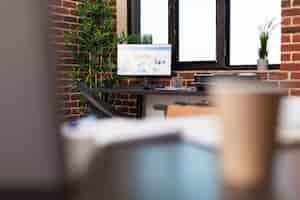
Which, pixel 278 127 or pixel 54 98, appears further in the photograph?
pixel 278 127

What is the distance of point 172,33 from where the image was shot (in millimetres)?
4590

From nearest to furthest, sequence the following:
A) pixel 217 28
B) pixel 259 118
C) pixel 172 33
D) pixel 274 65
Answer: pixel 259 118 < pixel 274 65 < pixel 217 28 < pixel 172 33

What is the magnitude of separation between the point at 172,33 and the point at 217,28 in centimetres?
50

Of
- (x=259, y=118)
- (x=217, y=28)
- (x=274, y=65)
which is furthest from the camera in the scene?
(x=217, y=28)

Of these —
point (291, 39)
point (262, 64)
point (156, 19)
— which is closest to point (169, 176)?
point (291, 39)

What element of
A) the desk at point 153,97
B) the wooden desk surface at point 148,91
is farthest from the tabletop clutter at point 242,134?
the wooden desk surface at point 148,91

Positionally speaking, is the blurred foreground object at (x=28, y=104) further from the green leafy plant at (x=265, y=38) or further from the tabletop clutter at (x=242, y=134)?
the green leafy plant at (x=265, y=38)

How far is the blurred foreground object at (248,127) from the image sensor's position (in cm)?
45

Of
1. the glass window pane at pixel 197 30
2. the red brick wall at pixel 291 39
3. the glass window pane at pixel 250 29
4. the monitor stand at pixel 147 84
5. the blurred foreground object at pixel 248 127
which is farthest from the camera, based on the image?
the glass window pane at pixel 197 30

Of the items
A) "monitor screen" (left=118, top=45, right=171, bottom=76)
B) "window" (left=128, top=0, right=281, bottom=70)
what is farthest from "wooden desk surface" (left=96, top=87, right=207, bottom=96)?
"window" (left=128, top=0, right=281, bottom=70)

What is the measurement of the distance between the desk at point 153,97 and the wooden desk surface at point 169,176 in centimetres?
287

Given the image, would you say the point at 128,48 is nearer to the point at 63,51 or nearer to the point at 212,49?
the point at 212,49

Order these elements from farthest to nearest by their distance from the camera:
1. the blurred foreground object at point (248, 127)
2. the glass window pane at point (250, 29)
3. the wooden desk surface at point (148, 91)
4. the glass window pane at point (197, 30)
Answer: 1. the glass window pane at point (197, 30)
2. the glass window pane at point (250, 29)
3. the wooden desk surface at point (148, 91)
4. the blurred foreground object at point (248, 127)

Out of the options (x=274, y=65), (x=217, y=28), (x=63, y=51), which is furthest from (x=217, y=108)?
(x=217, y=28)
